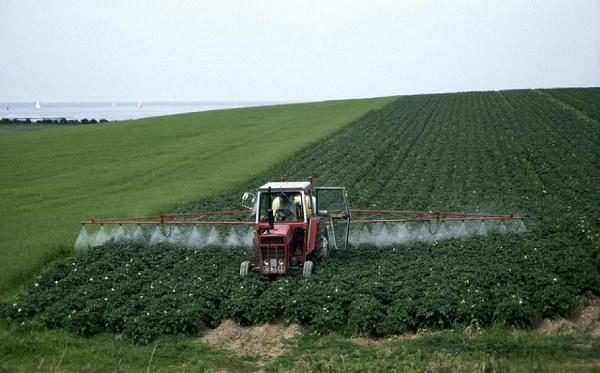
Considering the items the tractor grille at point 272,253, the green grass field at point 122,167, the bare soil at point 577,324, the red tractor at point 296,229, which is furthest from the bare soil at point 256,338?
the green grass field at point 122,167

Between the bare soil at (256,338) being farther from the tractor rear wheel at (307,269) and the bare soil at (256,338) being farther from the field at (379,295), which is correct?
the tractor rear wheel at (307,269)

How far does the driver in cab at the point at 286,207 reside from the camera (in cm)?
1512

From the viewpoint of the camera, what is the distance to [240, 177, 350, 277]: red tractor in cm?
1422

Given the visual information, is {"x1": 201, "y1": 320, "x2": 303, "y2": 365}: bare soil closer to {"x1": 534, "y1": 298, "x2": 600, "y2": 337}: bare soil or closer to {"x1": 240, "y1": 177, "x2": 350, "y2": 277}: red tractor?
{"x1": 240, "y1": 177, "x2": 350, "y2": 277}: red tractor

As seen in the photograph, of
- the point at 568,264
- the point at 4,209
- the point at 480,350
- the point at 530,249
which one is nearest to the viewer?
the point at 480,350

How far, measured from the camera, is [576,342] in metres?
10.2

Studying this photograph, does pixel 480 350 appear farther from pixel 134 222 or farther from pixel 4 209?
pixel 4 209

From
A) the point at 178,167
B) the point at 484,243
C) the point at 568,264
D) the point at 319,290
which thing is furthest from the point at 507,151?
the point at 319,290

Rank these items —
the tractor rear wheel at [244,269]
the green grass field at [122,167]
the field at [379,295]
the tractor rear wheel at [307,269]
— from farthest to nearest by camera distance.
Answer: the green grass field at [122,167], the tractor rear wheel at [244,269], the tractor rear wheel at [307,269], the field at [379,295]

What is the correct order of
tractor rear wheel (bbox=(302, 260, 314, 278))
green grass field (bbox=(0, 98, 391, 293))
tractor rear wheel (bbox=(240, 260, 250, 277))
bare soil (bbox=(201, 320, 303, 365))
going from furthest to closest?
green grass field (bbox=(0, 98, 391, 293)), tractor rear wheel (bbox=(240, 260, 250, 277)), tractor rear wheel (bbox=(302, 260, 314, 278)), bare soil (bbox=(201, 320, 303, 365))

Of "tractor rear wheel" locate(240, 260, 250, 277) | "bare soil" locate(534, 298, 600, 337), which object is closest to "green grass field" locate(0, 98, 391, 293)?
"tractor rear wheel" locate(240, 260, 250, 277)

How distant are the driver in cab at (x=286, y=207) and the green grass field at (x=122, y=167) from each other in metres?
5.41

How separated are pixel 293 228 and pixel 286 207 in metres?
0.64

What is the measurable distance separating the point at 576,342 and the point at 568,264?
142 inches
